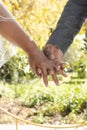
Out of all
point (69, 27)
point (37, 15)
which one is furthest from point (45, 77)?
point (37, 15)

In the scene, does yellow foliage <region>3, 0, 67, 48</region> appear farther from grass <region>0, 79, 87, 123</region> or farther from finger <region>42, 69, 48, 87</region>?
grass <region>0, 79, 87, 123</region>

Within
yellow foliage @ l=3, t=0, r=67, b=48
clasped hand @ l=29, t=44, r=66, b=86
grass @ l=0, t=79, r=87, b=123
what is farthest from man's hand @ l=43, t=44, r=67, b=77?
grass @ l=0, t=79, r=87, b=123

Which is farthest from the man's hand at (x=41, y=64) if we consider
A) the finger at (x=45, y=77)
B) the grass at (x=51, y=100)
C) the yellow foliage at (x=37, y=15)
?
the grass at (x=51, y=100)

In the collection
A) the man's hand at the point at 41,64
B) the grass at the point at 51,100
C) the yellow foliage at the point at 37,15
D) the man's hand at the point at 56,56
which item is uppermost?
the man's hand at the point at 41,64

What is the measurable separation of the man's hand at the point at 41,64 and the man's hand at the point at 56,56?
11 mm

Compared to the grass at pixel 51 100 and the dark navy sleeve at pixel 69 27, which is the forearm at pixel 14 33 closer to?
the dark navy sleeve at pixel 69 27

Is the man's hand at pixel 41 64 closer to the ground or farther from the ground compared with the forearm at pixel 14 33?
closer to the ground

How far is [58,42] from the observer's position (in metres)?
0.85

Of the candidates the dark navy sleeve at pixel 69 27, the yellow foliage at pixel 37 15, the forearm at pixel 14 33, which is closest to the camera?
the forearm at pixel 14 33

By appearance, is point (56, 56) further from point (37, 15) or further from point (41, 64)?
point (37, 15)

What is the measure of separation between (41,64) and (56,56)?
49 millimetres

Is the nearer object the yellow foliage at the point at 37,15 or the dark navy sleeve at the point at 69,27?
the dark navy sleeve at the point at 69,27

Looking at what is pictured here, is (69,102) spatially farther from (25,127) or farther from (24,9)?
(24,9)

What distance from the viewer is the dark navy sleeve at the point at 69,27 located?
0.85 m
